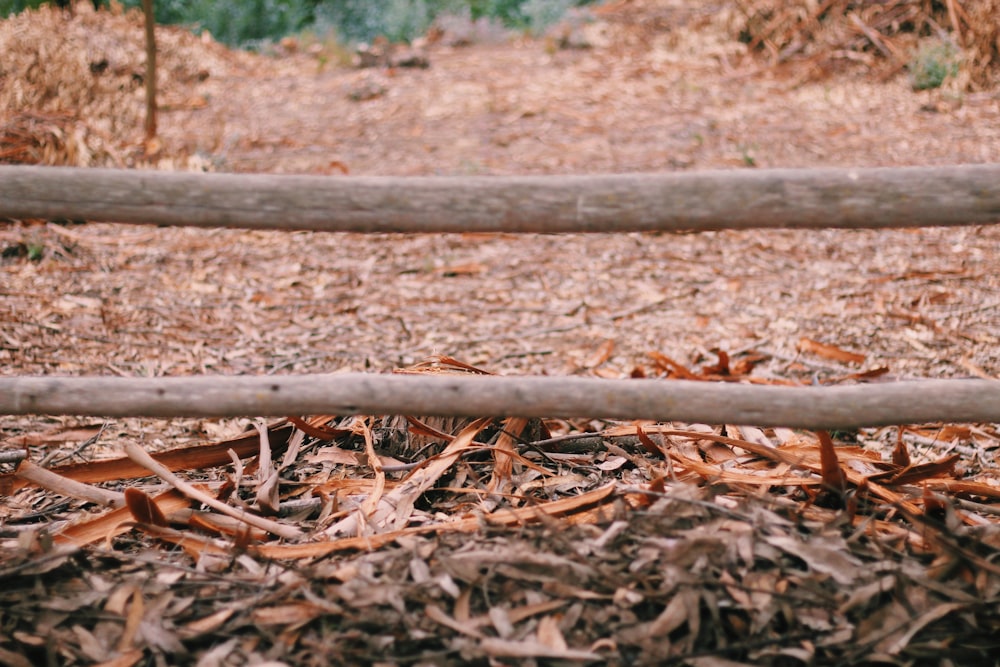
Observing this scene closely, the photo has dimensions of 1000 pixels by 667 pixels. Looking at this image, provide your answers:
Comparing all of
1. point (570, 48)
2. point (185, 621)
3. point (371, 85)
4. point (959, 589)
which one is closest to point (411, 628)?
point (185, 621)

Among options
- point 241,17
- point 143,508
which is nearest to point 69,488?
point 143,508

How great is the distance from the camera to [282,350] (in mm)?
3006

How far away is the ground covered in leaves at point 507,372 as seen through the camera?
1251 millimetres

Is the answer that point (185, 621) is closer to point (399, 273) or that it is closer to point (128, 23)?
point (399, 273)

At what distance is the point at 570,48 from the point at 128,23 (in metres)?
5.22

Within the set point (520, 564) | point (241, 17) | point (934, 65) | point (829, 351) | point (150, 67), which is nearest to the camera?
point (520, 564)

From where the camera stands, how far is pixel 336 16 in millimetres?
9508

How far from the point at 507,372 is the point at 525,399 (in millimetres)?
1462

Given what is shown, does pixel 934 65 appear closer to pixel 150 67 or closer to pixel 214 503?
pixel 150 67

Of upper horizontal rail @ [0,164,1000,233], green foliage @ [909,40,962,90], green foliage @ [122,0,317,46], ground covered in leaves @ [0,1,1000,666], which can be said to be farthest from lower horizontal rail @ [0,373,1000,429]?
green foliage @ [122,0,317,46]

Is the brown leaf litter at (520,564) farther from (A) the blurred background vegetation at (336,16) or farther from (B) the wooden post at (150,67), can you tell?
(A) the blurred background vegetation at (336,16)

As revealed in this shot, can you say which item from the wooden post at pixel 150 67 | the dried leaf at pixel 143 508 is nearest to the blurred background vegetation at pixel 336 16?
the wooden post at pixel 150 67

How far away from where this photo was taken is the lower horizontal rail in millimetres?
1371

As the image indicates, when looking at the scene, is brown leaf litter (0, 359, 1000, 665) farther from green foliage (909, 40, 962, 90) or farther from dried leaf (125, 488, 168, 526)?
green foliage (909, 40, 962, 90)
